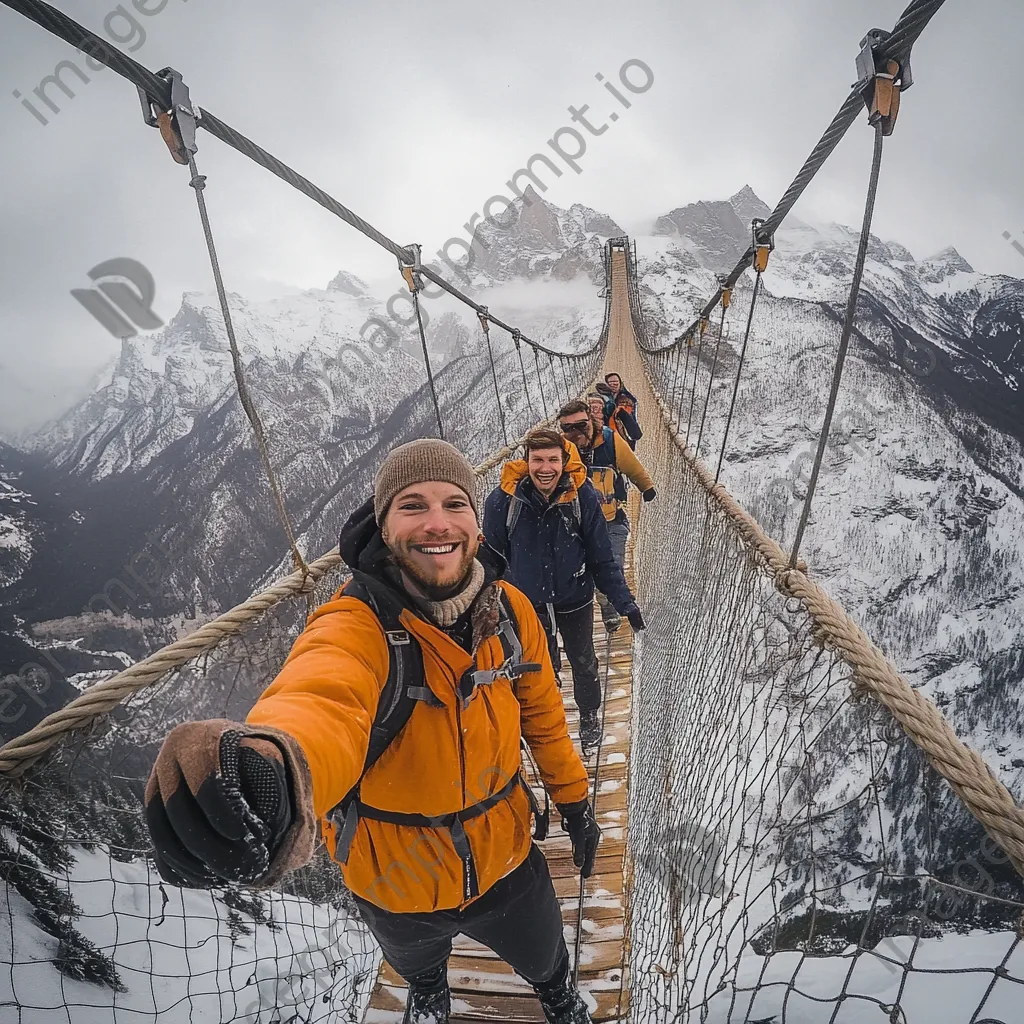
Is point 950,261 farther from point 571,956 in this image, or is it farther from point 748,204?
point 571,956

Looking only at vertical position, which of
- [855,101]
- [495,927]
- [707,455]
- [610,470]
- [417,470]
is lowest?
[495,927]

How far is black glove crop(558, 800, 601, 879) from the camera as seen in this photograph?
1352mm

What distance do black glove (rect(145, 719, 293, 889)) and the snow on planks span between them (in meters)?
1.58

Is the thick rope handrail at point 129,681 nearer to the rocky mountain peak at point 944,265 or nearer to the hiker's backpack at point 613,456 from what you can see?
the hiker's backpack at point 613,456

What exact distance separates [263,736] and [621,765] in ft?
7.38

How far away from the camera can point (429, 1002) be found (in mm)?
1332

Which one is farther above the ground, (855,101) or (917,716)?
(855,101)

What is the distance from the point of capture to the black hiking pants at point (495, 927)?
1.11 meters

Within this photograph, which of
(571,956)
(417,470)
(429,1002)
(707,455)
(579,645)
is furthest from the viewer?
(707,455)

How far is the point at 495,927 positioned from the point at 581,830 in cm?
29

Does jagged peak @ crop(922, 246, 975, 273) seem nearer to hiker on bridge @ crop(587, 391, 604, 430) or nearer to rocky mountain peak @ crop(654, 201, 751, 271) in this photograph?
→ rocky mountain peak @ crop(654, 201, 751, 271)

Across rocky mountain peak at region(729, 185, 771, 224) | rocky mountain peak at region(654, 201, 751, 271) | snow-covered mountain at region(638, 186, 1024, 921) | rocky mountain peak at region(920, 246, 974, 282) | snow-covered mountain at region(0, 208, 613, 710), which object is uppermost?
rocky mountain peak at region(920, 246, 974, 282)

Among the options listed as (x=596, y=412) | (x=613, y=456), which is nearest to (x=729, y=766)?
(x=613, y=456)

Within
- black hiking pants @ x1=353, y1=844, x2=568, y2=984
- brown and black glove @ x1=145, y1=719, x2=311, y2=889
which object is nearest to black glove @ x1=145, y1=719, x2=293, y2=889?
brown and black glove @ x1=145, y1=719, x2=311, y2=889
